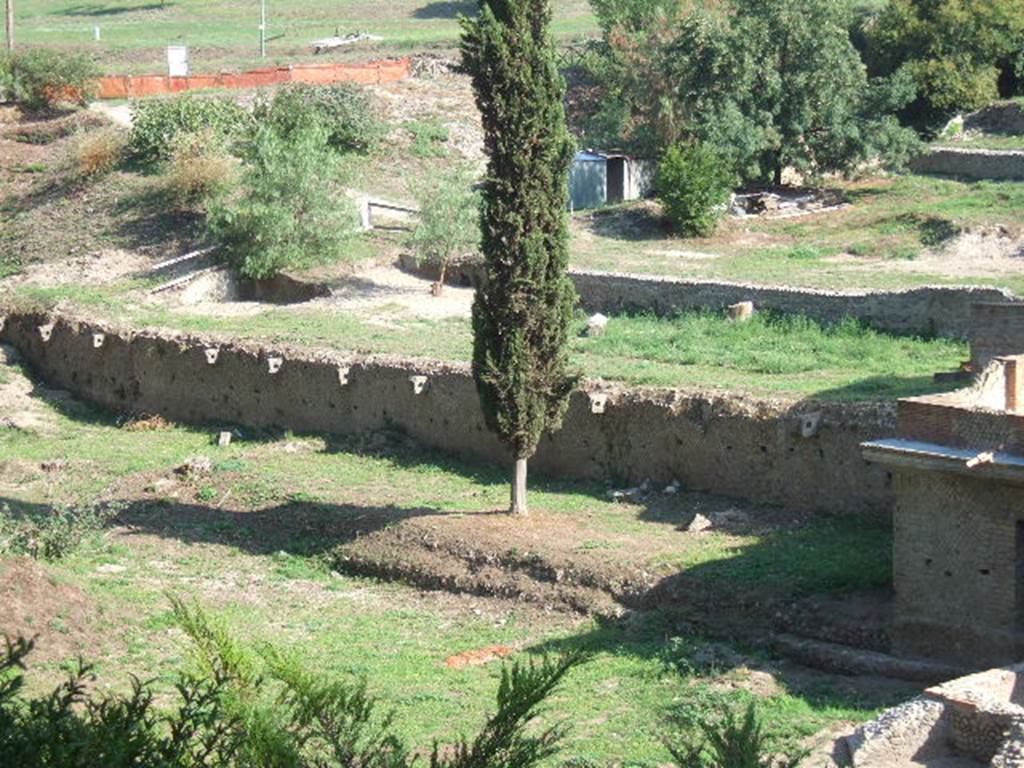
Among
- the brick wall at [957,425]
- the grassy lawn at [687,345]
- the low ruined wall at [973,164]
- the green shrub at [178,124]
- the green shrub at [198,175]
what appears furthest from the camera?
the green shrub at [178,124]

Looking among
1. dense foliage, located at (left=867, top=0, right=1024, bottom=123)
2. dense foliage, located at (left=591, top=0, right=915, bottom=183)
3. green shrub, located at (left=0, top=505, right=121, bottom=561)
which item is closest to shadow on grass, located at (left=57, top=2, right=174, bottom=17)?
dense foliage, located at (left=867, top=0, right=1024, bottom=123)

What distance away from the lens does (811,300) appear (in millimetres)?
32219

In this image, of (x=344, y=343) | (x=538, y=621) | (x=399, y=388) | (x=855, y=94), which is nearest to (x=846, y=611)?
(x=538, y=621)

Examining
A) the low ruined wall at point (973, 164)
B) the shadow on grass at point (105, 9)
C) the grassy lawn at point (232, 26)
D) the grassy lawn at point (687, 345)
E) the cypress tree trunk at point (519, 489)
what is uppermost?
the shadow on grass at point (105, 9)

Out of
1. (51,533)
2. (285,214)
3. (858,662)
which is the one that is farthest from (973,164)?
(51,533)

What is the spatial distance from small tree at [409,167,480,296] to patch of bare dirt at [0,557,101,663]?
15.6m

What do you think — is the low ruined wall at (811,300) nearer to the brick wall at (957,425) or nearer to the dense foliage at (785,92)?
the dense foliage at (785,92)

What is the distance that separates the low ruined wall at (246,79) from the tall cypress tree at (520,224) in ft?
90.2

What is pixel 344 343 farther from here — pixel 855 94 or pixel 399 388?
pixel 855 94

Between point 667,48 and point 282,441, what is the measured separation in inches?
621

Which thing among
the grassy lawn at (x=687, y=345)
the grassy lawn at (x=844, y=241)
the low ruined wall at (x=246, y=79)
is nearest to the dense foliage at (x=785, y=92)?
the grassy lawn at (x=844, y=241)

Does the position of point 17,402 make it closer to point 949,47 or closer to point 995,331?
point 995,331

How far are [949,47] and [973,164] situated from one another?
4.86 metres

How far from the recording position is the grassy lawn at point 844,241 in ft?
114
